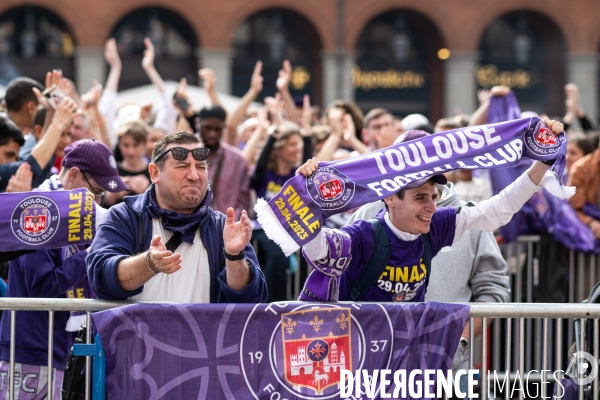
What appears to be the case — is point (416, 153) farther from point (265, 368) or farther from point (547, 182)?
point (265, 368)

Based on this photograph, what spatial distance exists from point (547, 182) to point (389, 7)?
27.7m

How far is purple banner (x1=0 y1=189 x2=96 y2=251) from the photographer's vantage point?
5047 millimetres

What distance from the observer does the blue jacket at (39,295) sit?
514 centimetres

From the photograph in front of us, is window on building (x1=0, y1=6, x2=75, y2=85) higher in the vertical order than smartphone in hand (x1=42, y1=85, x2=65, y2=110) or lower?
higher

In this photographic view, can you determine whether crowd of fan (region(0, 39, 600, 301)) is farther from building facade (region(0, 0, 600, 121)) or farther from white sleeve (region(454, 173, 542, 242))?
building facade (region(0, 0, 600, 121))

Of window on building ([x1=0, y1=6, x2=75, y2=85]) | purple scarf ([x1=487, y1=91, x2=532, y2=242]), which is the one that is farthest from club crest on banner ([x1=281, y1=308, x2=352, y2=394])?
window on building ([x1=0, y1=6, x2=75, y2=85])

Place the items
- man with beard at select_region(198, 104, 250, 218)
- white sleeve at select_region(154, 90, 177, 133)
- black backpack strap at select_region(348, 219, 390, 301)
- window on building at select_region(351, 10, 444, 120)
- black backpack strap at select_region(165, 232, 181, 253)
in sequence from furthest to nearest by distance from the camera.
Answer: window on building at select_region(351, 10, 444, 120), white sleeve at select_region(154, 90, 177, 133), man with beard at select_region(198, 104, 250, 218), black backpack strap at select_region(348, 219, 390, 301), black backpack strap at select_region(165, 232, 181, 253)

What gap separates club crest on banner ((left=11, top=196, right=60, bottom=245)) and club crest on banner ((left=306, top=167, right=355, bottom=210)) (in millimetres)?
1434

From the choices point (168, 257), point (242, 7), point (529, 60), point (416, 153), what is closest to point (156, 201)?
point (168, 257)

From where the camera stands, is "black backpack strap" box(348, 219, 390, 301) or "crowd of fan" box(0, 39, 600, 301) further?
"crowd of fan" box(0, 39, 600, 301)

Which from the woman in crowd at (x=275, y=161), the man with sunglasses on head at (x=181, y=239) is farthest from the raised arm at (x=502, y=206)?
the woman in crowd at (x=275, y=161)

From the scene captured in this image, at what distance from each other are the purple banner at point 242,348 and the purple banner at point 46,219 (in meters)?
0.82

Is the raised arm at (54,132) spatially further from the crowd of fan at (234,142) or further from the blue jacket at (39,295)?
the blue jacket at (39,295)

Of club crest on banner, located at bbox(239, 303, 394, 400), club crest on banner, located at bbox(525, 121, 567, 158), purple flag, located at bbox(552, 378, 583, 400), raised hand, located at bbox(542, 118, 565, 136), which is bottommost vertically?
purple flag, located at bbox(552, 378, 583, 400)
